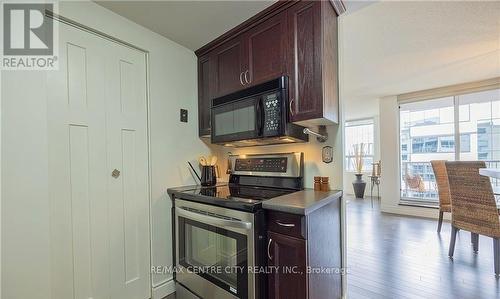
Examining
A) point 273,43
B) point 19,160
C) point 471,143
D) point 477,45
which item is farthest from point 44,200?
point 471,143

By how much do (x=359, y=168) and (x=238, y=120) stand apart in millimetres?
5591

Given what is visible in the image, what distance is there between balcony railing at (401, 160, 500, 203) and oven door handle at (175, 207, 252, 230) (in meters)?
4.51

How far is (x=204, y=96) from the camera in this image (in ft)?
7.30

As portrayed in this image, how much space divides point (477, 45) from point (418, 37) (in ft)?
2.66

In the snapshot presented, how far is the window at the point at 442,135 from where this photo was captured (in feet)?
11.9

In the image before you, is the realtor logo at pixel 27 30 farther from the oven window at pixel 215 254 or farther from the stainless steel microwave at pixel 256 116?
the oven window at pixel 215 254

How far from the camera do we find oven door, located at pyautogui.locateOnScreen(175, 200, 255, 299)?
1.34m

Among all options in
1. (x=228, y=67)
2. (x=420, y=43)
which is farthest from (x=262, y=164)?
(x=420, y=43)

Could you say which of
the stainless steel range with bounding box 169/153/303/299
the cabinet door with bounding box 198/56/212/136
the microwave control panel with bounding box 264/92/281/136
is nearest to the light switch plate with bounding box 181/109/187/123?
the cabinet door with bounding box 198/56/212/136

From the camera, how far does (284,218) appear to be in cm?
126

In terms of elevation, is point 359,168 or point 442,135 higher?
point 442,135

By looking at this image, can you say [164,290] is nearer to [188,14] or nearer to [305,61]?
[305,61]

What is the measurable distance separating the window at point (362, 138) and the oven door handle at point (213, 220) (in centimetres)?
569

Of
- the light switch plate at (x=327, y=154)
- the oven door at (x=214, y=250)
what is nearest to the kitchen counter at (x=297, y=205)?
the oven door at (x=214, y=250)
